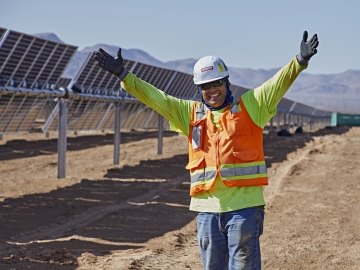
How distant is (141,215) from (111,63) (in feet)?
24.7

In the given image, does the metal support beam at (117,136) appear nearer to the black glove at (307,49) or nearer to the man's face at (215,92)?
the man's face at (215,92)

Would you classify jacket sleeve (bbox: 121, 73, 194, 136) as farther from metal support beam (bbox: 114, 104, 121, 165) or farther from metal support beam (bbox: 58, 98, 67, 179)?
metal support beam (bbox: 114, 104, 121, 165)

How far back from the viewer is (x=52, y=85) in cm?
1808

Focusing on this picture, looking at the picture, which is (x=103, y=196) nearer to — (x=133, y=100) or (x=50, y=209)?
(x=50, y=209)

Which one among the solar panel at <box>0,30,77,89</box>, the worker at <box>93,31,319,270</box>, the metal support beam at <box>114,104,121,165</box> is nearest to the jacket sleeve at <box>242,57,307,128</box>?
the worker at <box>93,31,319,270</box>

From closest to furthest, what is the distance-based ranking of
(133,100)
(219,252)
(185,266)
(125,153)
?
(219,252) < (185,266) < (133,100) < (125,153)

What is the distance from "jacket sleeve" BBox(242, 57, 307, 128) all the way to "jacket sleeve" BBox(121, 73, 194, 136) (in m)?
0.41

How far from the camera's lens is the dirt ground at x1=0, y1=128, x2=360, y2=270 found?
8.42m

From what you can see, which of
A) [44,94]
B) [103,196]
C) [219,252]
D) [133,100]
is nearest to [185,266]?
[219,252]

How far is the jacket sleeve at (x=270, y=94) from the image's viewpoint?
4766mm

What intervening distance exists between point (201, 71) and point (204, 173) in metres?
0.60

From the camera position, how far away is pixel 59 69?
78.8 feet

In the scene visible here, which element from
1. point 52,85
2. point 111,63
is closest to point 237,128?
point 111,63

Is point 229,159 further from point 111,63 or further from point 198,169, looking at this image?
point 111,63
